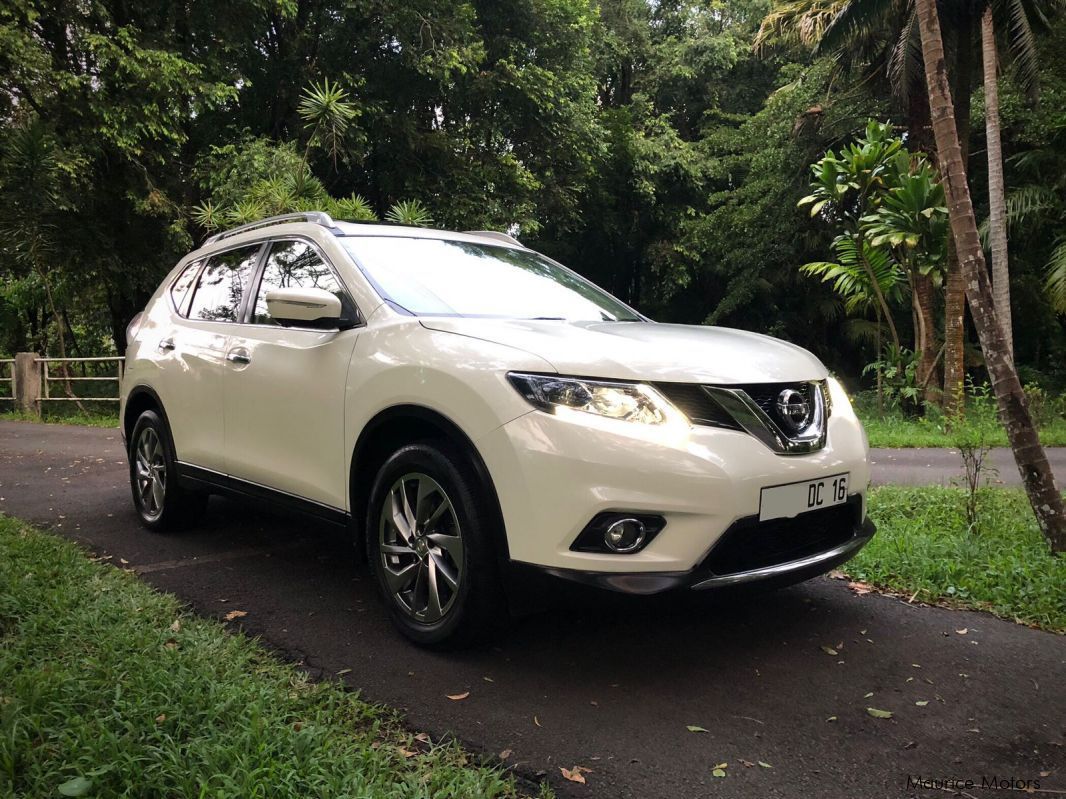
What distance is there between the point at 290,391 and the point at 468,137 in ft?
49.5

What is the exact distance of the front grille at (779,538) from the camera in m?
2.64

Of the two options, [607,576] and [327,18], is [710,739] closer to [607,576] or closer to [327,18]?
[607,576]

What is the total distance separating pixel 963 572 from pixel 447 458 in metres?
2.75

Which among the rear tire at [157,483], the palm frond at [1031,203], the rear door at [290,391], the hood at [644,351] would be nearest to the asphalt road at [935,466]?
the hood at [644,351]

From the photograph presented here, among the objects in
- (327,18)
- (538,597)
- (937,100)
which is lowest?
(538,597)

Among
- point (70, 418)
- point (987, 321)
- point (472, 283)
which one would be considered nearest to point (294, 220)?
point (472, 283)

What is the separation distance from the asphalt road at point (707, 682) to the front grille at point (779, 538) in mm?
154

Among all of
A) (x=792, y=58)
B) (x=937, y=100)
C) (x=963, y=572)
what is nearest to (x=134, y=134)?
(x=937, y=100)

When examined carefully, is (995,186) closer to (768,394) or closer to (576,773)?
(768,394)

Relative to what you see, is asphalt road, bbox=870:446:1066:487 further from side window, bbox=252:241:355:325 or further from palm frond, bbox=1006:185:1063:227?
palm frond, bbox=1006:185:1063:227

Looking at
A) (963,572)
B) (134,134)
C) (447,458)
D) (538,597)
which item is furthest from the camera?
(134,134)

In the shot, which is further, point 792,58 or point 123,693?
point 792,58

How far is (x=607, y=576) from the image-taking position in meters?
2.58

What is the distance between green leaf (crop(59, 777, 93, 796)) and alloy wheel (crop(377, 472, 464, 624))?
49.0 inches
